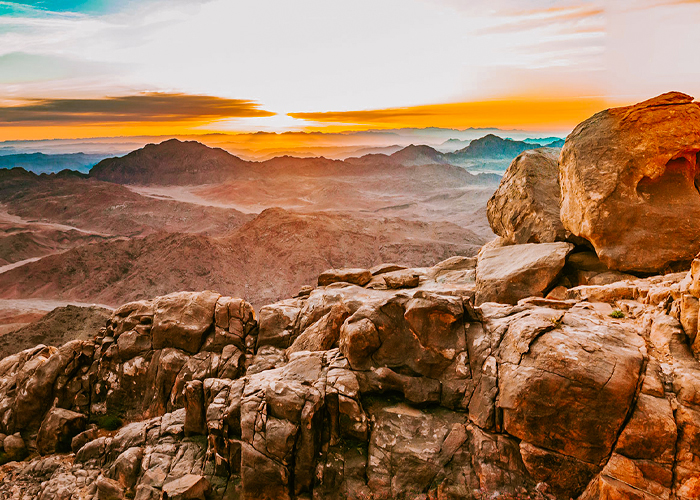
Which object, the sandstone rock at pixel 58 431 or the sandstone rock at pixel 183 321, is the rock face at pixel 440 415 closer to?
the sandstone rock at pixel 58 431

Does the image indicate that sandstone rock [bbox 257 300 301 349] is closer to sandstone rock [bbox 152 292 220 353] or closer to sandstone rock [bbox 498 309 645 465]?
sandstone rock [bbox 152 292 220 353]

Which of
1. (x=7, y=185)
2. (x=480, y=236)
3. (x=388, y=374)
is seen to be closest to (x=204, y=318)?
(x=388, y=374)

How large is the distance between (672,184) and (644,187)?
40.0 inches

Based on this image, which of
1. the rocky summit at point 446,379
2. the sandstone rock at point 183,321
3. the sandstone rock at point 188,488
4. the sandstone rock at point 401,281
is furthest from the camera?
the sandstone rock at point 401,281

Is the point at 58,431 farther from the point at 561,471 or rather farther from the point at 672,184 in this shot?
the point at 672,184

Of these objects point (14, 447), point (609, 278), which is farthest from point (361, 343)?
point (14, 447)

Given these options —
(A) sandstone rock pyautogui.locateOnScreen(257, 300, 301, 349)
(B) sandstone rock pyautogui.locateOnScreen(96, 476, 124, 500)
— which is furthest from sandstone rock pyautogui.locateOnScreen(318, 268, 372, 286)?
(B) sandstone rock pyautogui.locateOnScreen(96, 476, 124, 500)

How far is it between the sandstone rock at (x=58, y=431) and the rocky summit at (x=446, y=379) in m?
0.09

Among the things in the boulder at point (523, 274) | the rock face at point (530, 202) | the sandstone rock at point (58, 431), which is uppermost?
the rock face at point (530, 202)

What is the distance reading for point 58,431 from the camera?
1755 cm

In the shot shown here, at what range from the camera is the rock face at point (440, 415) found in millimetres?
9477

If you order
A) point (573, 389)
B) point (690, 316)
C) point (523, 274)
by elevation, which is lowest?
point (573, 389)

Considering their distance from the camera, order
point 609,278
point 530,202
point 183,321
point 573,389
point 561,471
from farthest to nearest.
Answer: point 530,202, point 183,321, point 609,278, point 573,389, point 561,471

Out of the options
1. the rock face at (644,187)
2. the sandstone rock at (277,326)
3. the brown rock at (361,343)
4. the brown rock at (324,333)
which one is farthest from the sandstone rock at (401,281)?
the brown rock at (361,343)
